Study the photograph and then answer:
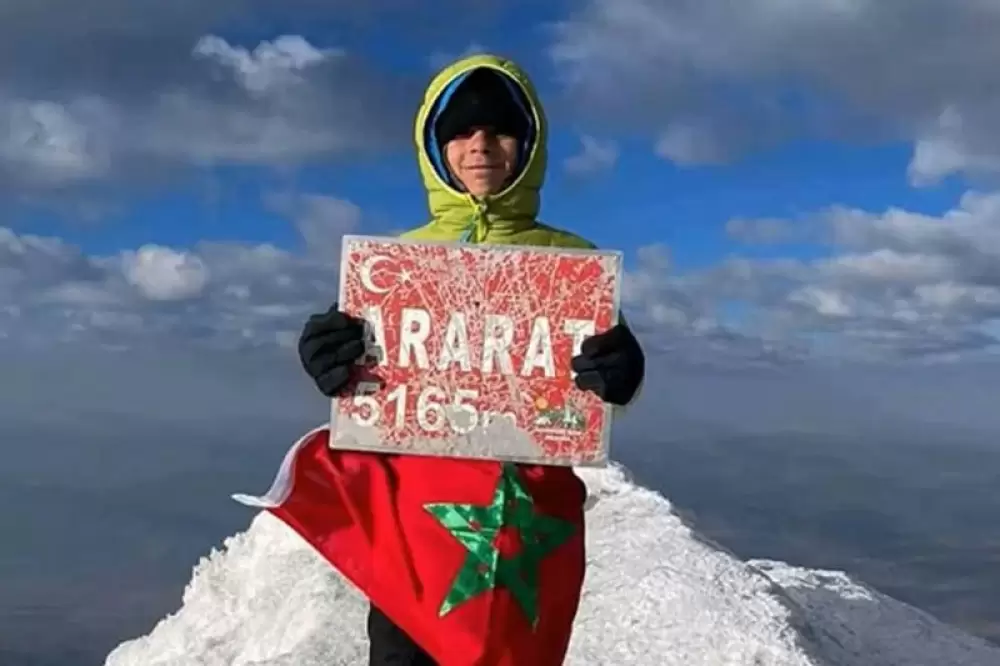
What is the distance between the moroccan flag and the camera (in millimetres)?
2775

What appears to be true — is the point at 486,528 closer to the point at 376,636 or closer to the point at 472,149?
the point at 376,636

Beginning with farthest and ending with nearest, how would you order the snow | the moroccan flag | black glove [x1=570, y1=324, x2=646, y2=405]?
the snow < the moroccan flag < black glove [x1=570, y1=324, x2=646, y2=405]

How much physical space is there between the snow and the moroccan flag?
4.49ft

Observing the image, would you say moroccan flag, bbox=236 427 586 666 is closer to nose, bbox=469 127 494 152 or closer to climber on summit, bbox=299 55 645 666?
climber on summit, bbox=299 55 645 666

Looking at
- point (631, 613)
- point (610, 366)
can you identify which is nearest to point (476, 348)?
point (610, 366)

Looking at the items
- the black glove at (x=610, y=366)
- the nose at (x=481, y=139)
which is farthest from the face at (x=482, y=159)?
the black glove at (x=610, y=366)

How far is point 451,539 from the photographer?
278 centimetres

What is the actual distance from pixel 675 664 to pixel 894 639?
5.40 feet

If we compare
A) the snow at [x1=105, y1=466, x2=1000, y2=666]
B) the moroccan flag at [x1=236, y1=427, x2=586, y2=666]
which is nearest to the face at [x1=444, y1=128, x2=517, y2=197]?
the moroccan flag at [x1=236, y1=427, x2=586, y2=666]

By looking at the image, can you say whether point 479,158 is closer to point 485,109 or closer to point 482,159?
A: point 482,159

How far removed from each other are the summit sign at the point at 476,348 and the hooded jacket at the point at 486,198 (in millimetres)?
143

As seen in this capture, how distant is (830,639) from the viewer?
4.91 m

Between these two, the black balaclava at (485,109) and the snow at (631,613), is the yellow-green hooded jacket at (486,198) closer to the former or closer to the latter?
the black balaclava at (485,109)

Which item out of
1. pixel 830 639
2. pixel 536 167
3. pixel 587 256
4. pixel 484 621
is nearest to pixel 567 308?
pixel 587 256
